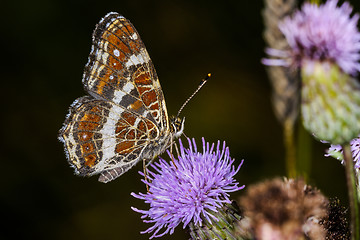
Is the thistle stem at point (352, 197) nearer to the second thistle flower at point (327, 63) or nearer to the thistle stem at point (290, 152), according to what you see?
the second thistle flower at point (327, 63)

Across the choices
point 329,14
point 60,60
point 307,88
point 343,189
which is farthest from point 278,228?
point 60,60

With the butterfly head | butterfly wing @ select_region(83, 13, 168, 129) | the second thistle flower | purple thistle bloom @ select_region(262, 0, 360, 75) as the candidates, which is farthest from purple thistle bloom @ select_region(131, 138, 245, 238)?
purple thistle bloom @ select_region(262, 0, 360, 75)

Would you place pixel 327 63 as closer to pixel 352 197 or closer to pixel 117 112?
pixel 352 197

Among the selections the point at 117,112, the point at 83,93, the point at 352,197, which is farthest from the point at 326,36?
the point at 83,93

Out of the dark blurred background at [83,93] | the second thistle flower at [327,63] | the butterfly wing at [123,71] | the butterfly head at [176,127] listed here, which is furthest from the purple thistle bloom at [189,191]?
the dark blurred background at [83,93]

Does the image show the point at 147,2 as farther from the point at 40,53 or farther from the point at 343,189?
the point at 343,189

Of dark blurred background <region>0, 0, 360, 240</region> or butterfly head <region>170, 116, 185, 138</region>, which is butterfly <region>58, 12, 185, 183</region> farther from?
dark blurred background <region>0, 0, 360, 240</region>

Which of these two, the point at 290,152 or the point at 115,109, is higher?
the point at 290,152
